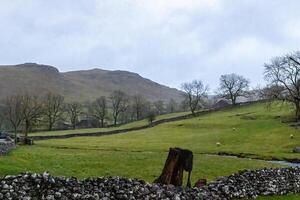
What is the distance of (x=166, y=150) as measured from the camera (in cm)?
6469

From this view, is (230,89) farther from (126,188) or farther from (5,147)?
(126,188)

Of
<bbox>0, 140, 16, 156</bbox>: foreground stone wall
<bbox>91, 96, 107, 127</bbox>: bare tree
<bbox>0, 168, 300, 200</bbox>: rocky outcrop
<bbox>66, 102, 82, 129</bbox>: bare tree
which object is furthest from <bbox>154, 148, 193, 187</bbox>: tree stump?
<bbox>91, 96, 107, 127</bbox>: bare tree

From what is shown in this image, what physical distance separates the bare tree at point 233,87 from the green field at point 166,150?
18399 mm

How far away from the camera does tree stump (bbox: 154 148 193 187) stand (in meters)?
20.8

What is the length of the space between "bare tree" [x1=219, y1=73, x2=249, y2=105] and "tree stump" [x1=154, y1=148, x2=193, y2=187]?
147 meters

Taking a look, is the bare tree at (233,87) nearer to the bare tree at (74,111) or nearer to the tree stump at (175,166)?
the bare tree at (74,111)

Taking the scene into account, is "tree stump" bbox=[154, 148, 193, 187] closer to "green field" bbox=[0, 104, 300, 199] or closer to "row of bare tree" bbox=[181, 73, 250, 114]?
"green field" bbox=[0, 104, 300, 199]

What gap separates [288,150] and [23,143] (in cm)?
4520

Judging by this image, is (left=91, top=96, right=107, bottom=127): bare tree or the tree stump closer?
the tree stump

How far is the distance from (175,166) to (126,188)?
16.2 feet

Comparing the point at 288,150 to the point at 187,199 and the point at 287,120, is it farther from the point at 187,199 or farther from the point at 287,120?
the point at 187,199

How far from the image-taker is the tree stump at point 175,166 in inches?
819

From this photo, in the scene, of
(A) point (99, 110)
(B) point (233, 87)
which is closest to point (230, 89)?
(B) point (233, 87)

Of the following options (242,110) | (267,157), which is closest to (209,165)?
(267,157)
